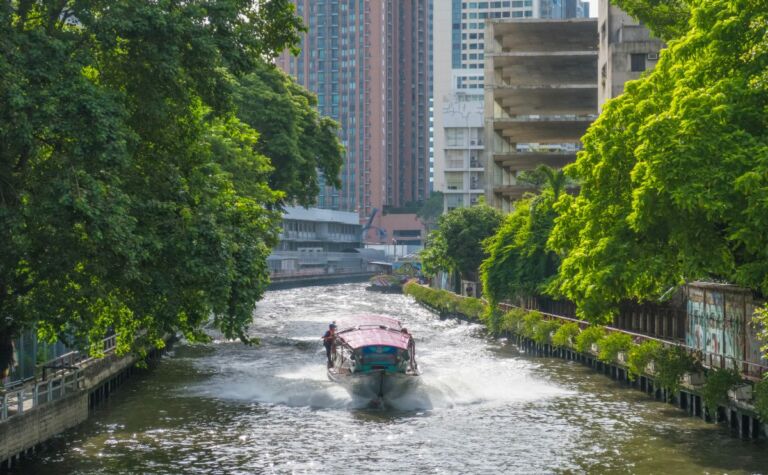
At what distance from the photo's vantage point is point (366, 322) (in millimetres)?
51406

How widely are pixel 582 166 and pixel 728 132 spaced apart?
8.39 metres

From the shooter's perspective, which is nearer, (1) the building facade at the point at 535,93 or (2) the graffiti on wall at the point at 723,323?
(2) the graffiti on wall at the point at 723,323

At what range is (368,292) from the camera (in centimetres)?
15388

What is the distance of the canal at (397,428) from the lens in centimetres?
3077

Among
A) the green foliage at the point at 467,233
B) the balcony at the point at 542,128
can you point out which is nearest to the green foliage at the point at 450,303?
the green foliage at the point at 467,233

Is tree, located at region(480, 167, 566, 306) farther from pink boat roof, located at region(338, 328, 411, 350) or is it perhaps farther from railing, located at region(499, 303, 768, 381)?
railing, located at region(499, 303, 768, 381)

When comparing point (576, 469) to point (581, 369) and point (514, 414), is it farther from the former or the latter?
point (581, 369)

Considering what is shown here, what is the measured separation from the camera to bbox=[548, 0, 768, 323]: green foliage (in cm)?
2953

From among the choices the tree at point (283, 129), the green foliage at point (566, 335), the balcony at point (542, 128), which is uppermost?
the balcony at point (542, 128)

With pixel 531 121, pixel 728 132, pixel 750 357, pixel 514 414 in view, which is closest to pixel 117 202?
pixel 728 132

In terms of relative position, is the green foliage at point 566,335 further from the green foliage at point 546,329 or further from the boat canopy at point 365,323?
the boat canopy at point 365,323

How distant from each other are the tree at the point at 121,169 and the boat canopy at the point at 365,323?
58.4 ft

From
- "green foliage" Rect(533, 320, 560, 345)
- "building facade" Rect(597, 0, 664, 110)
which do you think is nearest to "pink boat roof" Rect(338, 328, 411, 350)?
"green foliage" Rect(533, 320, 560, 345)

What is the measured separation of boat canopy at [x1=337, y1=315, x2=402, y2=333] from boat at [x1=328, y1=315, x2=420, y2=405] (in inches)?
69.1
